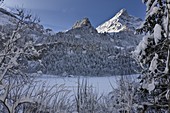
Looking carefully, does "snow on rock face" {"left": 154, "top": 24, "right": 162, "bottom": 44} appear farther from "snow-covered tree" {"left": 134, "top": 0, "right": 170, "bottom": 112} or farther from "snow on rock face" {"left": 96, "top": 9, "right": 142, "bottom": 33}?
"snow on rock face" {"left": 96, "top": 9, "right": 142, "bottom": 33}

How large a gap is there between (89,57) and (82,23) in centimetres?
4357

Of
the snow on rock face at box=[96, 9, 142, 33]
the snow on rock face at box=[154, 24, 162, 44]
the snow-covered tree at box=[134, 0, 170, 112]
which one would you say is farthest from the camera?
the snow on rock face at box=[96, 9, 142, 33]

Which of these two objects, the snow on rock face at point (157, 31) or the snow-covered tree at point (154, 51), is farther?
the snow-covered tree at point (154, 51)

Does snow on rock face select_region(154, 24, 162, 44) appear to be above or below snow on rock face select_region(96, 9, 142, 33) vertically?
below

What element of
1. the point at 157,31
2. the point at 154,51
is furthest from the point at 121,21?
the point at 157,31

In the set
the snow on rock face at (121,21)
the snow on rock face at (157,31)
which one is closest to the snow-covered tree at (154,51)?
the snow on rock face at (157,31)

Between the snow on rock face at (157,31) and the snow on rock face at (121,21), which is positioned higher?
the snow on rock face at (121,21)

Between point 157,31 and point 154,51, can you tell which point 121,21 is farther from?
point 157,31

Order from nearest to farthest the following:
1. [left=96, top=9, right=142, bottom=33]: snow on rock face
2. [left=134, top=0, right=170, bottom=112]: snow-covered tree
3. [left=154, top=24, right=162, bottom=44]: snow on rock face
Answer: [left=154, top=24, right=162, bottom=44]: snow on rock face, [left=134, top=0, right=170, bottom=112]: snow-covered tree, [left=96, top=9, right=142, bottom=33]: snow on rock face

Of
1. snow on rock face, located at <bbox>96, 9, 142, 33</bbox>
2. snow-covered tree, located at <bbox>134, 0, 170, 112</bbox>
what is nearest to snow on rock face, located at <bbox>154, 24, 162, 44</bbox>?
snow-covered tree, located at <bbox>134, 0, 170, 112</bbox>

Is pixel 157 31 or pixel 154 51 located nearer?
pixel 157 31

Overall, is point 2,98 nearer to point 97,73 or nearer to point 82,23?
point 97,73

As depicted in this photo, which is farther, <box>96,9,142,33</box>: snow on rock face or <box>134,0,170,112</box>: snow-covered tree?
<box>96,9,142,33</box>: snow on rock face

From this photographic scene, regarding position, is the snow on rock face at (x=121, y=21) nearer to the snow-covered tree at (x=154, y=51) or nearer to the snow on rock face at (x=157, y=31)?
the snow-covered tree at (x=154, y=51)
